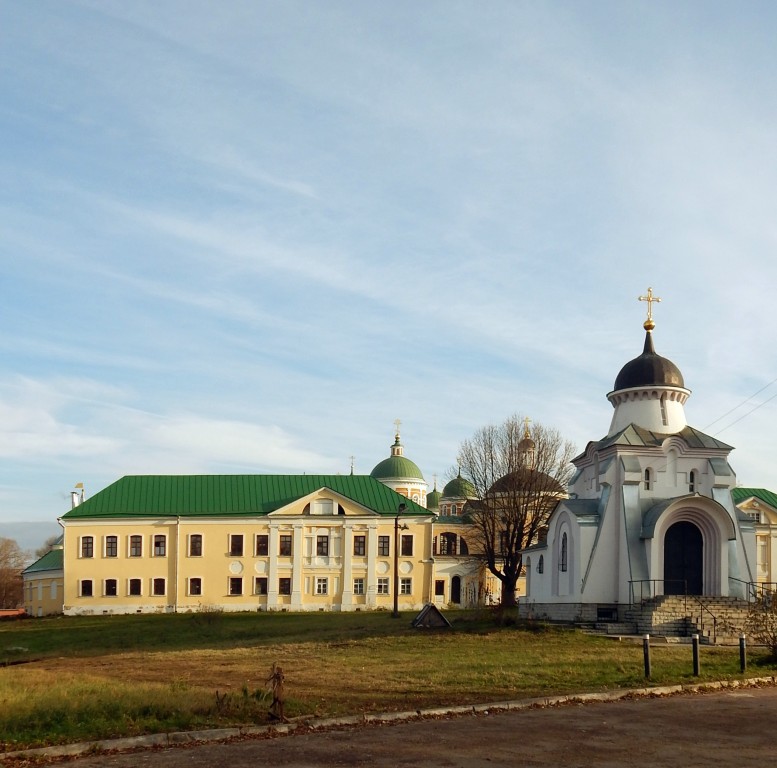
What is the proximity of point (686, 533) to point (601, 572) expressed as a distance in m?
3.17

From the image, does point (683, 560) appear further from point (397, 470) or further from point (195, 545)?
point (397, 470)

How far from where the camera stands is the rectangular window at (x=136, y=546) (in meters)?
58.0

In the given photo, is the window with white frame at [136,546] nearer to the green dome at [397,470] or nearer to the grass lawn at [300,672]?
the grass lawn at [300,672]

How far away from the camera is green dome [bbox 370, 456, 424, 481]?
266 ft

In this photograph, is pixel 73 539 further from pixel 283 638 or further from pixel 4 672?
pixel 4 672

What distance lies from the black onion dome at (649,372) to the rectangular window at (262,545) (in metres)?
28.2

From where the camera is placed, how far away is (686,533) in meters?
33.2

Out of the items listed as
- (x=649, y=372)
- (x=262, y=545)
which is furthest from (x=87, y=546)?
(x=649, y=372)

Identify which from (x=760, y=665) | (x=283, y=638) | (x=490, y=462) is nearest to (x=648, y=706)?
(x=760, y=665)

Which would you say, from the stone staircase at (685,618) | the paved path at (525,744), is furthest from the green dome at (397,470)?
the paved path at (525,744)

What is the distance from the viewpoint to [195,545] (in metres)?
58.2


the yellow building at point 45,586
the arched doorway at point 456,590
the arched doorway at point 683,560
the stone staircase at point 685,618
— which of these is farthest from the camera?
the arched doorway at point 456,590

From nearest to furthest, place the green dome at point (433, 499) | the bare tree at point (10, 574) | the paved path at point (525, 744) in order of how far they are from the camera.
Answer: the paved path at point (525, 744) → the green dome at point (433, 499) → the bare tree at point (10, 574)

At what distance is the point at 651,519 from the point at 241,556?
3141 centimetres
